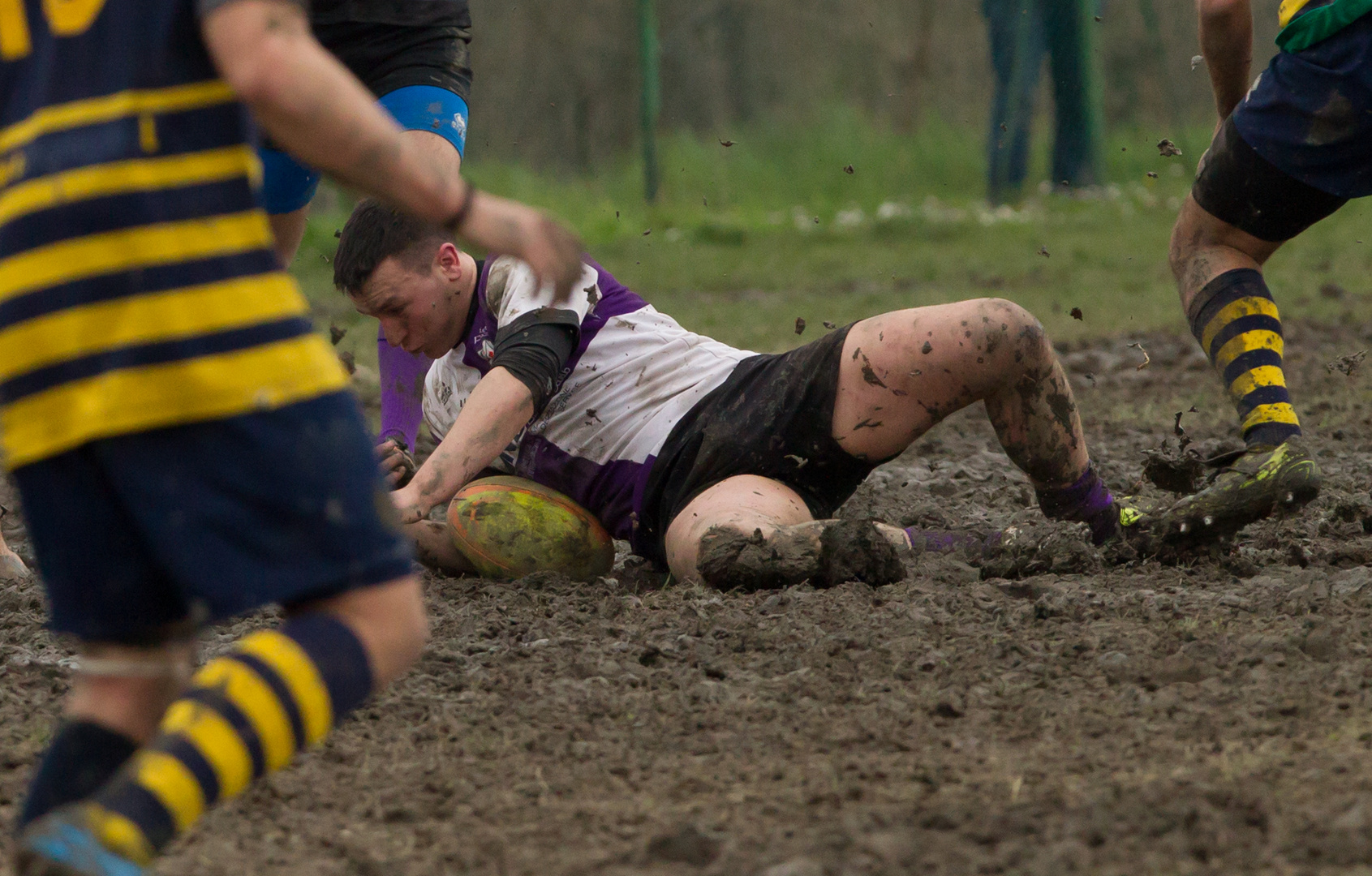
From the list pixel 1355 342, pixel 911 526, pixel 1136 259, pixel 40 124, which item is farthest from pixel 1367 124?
pixel 1136 259

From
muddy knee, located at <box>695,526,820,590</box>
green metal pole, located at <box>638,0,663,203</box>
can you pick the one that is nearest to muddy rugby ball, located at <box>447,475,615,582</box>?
muddy knee, located at <box>695,526,820,590</box>

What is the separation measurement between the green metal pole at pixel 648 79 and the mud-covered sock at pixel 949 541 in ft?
28.7

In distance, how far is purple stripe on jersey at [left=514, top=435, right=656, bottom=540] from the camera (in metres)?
3.52

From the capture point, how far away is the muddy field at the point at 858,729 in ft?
6.33

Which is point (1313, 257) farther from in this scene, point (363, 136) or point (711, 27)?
point (363, 136)

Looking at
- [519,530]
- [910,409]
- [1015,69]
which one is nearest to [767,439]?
[910,409]

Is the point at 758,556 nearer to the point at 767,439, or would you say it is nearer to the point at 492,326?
the point at 767,439

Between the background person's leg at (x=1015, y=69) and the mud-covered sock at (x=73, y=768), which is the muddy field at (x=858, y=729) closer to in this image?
the mud-covered sock at (x=73, y=768)

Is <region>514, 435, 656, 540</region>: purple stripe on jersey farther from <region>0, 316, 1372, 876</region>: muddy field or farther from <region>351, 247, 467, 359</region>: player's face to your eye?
<region>351, 247, 467, 359</region>: player's face

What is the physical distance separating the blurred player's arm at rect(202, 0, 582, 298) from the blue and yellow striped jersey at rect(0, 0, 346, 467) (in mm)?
81

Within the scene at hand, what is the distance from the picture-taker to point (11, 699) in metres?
2.74

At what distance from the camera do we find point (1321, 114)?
3223mm

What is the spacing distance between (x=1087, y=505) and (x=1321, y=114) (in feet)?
3.17

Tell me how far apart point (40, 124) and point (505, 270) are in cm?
182
